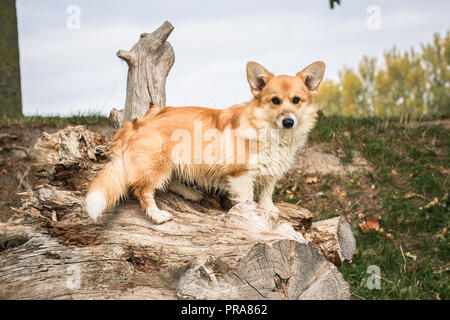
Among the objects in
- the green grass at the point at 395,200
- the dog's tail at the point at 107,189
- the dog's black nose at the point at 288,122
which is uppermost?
the dog's black nose at the point at 288,122

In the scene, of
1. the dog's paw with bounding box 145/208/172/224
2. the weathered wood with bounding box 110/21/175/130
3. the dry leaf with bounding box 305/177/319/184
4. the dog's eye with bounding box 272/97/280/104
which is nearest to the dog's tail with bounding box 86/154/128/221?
the dog's paw with bounding box 145/208/172/224

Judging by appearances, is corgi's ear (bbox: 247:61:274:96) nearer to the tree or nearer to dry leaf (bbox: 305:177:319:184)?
dry leaf (bbox: 305:177:319:184)

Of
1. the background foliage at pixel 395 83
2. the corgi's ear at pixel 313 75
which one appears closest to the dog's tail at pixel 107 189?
the corgi's ear at pixel 313 75

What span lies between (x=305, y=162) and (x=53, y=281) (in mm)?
4489

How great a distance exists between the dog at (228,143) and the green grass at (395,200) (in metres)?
1.69

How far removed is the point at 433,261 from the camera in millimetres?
5113

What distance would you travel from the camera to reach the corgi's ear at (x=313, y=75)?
388cm

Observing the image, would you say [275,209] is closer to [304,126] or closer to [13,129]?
[304,126]

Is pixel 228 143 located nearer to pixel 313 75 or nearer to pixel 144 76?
pixel 313 75

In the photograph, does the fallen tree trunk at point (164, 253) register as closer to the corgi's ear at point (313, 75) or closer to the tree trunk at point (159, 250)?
the tree trunk at point (159, 250)

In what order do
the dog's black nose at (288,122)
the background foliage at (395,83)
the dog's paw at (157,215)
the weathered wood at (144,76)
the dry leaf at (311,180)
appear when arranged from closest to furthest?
1. the dog's paw at (157,215)
2. the dog's black nose at (288,122)
3. the weathered wood at (144,76)
4. the dry leaf at (311,180)
5. the background foliage at (395,83)

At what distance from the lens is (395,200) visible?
20.1 feet

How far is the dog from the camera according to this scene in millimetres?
3734

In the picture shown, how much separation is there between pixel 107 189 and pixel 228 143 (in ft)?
3.79
